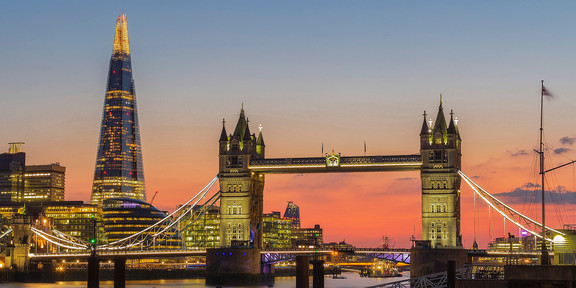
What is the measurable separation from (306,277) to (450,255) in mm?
54978

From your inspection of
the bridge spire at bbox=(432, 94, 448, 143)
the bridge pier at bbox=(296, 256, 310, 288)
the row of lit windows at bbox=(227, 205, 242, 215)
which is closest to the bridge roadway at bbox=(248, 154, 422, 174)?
the bridge spire at bbox=(432, 94, 448, 143)

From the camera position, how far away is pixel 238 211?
140500mm

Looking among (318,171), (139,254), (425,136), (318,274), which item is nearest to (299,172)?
(318,171)

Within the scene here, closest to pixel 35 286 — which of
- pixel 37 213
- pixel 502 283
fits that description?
pixel 37 213

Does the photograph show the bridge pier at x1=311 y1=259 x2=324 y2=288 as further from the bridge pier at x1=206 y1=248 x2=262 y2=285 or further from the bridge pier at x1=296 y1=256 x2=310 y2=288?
the bridge pier at x1=206 y1=248 x2=262 y2=285

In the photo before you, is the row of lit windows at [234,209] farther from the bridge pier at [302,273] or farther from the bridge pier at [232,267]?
the bridge pier at [302,273]

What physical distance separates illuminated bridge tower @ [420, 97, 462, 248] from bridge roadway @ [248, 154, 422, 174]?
2.12 m

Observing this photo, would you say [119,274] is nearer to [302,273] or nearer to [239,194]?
[302,273]

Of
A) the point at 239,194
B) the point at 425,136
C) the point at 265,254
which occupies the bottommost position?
the point at 265,254

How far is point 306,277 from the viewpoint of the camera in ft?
249

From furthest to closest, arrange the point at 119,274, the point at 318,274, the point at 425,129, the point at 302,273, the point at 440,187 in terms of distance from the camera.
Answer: the point at 425,129 → the point at 440,187 → the point at 318,274 → the point at 119,274 → the point at 302,273

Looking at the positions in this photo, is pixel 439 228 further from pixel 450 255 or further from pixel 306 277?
pixel 306 277

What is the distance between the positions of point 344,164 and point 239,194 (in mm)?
16744

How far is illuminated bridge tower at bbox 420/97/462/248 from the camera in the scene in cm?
13075
